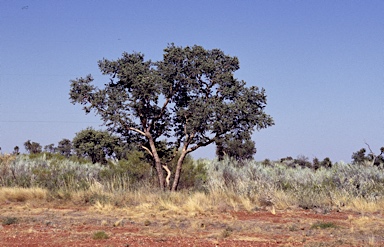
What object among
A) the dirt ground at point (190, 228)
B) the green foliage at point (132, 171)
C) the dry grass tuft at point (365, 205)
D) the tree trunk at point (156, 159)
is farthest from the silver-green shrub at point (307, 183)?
the green foliage at point (132, 171)

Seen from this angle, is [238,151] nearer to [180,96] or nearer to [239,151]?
[239,151]

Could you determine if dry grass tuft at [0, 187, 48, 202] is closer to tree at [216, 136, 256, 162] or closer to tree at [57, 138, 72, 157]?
tree at [216, 136, 256, 162]

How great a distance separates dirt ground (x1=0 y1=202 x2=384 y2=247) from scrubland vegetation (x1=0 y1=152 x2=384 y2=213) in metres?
0.93

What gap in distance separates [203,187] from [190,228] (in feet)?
26.5

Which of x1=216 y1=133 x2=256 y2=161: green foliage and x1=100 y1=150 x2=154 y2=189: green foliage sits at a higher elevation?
x1=216 y1=133 x2=256 y2=161: green foliage

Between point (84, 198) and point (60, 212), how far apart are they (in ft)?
7.47

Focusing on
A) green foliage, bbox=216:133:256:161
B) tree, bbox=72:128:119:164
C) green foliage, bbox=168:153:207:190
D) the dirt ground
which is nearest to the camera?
the dirt ground

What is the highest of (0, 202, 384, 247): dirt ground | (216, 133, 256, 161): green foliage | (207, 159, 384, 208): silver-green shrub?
(216, 133, 256, 161): green foliage

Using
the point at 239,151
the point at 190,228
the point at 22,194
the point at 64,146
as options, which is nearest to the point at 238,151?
the point at 239,151

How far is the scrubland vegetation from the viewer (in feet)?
56.0

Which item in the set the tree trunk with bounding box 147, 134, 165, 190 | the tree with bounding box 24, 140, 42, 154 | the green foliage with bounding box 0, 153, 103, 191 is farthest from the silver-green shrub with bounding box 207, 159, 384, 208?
the tree with bounding box 24, 140, 42, 154

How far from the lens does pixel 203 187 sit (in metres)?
20.7

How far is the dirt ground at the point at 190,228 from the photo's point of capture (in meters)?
10.5

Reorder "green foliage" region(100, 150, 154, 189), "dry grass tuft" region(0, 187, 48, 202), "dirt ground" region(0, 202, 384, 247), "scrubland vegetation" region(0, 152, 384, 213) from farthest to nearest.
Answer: "green foliage" region(100, 150, 154, 189), "dry grass tuft" region(0, 187, 48, 202), "scrubland vegetation" region(0, 152, 384, 213), "dirt ground" region(0, 202, 384, 247)
